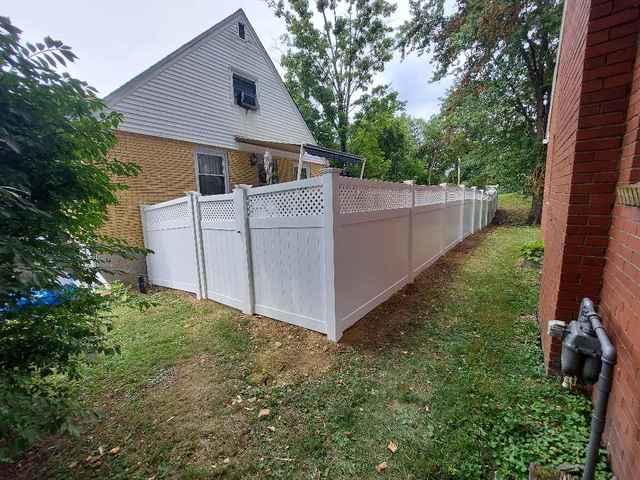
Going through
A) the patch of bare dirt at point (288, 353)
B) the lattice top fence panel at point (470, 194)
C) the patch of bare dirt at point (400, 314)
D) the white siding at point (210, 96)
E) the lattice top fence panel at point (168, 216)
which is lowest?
the patch of bare dirt at point (288, 353)

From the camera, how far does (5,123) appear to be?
4.96 feet

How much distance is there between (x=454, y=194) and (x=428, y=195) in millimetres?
2570

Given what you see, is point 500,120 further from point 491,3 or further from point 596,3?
point 596,3

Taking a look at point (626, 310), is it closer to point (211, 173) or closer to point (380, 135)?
point (211, 173)

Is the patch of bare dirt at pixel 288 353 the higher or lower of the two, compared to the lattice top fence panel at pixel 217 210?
lower

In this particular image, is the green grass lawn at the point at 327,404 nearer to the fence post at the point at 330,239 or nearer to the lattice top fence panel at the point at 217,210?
the fence post at the point at 330,239

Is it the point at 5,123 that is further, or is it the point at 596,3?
the point at 596,3

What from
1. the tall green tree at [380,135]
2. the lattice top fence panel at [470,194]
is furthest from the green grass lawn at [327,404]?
the tall green tree at [380,135]

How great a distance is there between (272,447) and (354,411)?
0.70 metres

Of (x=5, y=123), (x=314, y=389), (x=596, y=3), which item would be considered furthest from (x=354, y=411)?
(x=596, y=3)

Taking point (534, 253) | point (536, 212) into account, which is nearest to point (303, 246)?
point (534, 253)

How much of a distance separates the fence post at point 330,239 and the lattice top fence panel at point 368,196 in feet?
0.46

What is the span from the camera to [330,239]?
10.1 ft

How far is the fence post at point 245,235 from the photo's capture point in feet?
13.0
